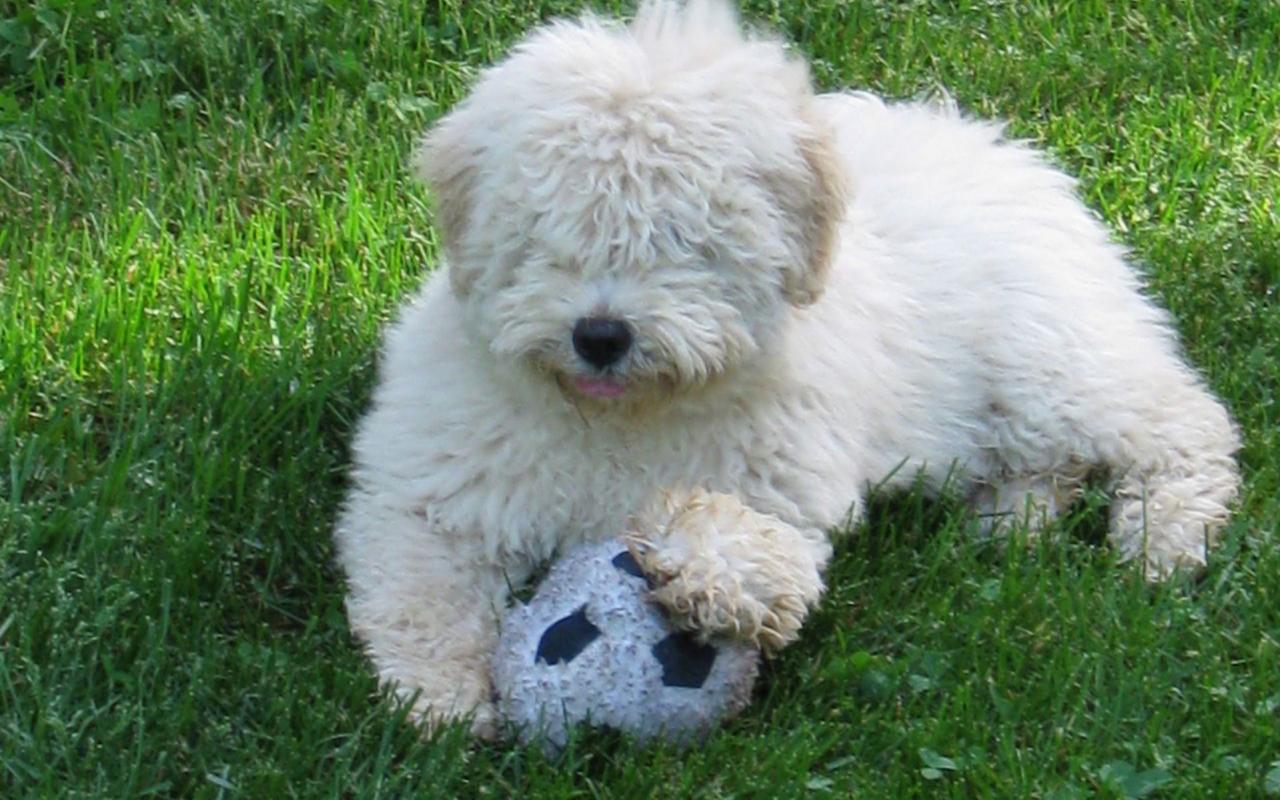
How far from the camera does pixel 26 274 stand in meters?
5.05

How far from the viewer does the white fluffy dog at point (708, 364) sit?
12.1 ft

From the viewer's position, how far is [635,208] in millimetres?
3656

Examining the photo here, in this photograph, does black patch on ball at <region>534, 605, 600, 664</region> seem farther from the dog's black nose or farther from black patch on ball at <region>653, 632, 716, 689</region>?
the dog's black nose

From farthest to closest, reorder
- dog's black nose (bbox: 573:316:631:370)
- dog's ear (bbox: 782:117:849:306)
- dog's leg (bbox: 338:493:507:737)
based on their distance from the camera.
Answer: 1. dog's ear (bbox: 782:117:849:306)
2. dog's leg (bbox: 338:493:507:737)
3. dog's black nose (bbox: 573:316:631:370)

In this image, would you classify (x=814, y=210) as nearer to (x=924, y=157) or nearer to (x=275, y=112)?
(x=924, y=157)

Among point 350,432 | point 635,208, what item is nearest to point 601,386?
point 635,208

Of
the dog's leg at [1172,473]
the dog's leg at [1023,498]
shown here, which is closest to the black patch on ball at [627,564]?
the dog's leg at [1023,498]

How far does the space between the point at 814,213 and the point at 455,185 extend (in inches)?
25.8

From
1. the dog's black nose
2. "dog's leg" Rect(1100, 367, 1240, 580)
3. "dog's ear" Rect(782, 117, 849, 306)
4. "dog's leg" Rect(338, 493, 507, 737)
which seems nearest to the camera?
the dog's black nose

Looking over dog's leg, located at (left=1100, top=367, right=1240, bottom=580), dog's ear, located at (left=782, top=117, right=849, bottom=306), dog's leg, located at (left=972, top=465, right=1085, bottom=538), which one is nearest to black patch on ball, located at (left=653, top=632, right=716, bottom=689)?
dog's ear, located at (left=782, top=117, right=849, bottom=306)

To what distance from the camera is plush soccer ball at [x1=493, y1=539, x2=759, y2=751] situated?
3.62m

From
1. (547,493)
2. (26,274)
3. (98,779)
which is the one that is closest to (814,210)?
(547,493)

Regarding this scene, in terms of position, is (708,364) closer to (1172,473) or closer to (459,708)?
(459,708)

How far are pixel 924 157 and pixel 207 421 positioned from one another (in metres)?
1.73
